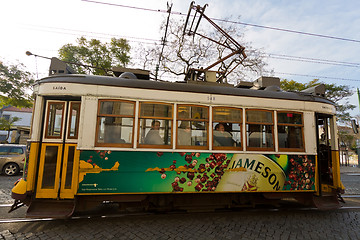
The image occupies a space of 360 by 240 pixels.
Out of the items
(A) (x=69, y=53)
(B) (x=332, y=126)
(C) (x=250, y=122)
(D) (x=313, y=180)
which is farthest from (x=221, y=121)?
(A) (x=69, y=53)

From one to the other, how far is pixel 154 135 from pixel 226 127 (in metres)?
1.72

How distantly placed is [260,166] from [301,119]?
1.70 metres

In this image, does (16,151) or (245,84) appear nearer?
(245,84)

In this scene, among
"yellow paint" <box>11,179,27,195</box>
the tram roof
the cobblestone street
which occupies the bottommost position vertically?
the cobblestone street

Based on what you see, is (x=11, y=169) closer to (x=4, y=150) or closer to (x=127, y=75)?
(x=4, y=150)

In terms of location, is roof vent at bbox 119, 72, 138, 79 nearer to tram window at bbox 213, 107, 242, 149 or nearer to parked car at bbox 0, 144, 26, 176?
tram window at bbox 213, 107, 242, 149

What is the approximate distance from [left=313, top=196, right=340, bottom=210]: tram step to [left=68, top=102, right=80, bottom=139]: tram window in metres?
5.88

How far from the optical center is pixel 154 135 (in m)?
4.26

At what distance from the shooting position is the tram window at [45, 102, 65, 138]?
4.12m

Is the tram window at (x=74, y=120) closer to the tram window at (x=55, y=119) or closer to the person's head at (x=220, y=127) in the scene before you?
the tram window at (x=55, y=119)

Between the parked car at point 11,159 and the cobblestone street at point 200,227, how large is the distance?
23.1 ft

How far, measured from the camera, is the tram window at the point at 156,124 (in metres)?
4.21

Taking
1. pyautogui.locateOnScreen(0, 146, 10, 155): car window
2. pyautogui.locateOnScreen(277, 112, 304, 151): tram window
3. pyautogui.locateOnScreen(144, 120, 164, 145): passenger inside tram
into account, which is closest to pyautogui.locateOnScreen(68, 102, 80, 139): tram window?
pyautogui.locateOnScreen(144, 120, 164, 145): passenger inside tram

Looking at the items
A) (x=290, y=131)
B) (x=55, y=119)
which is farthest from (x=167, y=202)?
(x=290, y=131)
